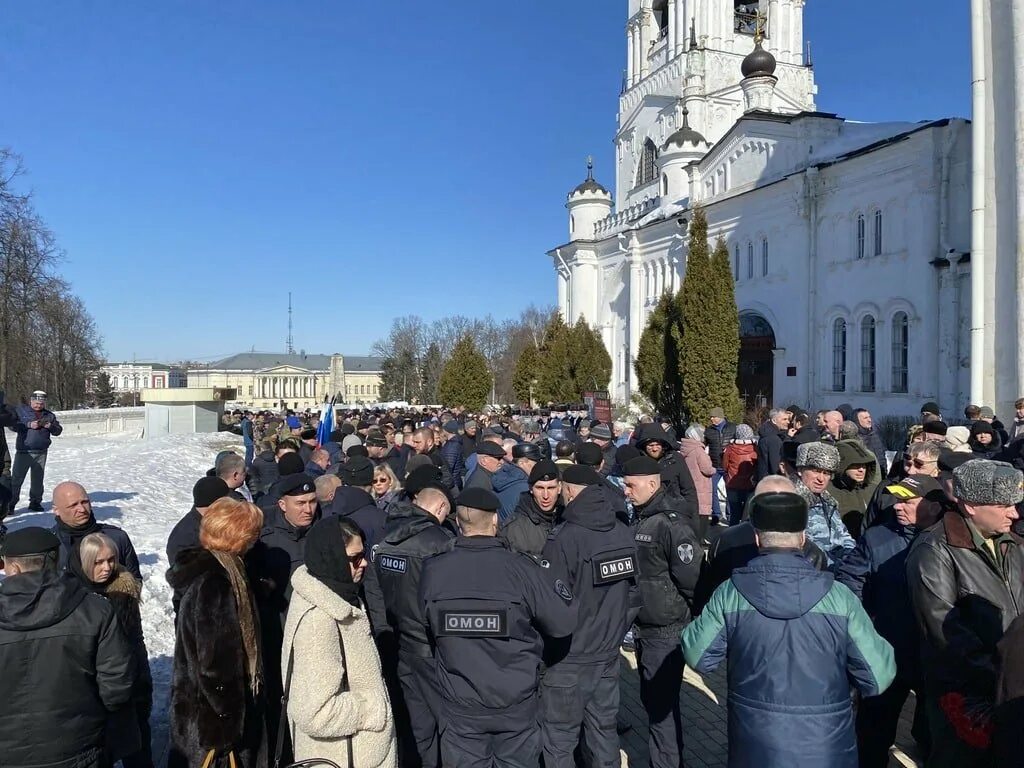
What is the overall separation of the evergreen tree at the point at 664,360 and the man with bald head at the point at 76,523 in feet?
68.8

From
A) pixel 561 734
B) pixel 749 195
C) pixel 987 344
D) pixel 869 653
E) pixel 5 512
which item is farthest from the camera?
pixel 749 195

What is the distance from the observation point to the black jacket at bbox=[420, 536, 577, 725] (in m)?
3.21

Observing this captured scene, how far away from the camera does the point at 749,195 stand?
87.4ft

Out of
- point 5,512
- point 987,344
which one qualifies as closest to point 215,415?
point 5,512

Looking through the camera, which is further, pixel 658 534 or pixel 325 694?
pixel 658 534

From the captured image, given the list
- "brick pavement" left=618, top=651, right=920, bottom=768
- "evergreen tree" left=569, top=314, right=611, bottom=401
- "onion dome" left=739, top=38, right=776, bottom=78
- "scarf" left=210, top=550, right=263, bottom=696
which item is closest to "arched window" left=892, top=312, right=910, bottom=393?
"onion dome" left=739, top=38, right=776, bottom=78

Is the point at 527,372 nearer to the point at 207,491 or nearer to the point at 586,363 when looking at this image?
the point at 586,363

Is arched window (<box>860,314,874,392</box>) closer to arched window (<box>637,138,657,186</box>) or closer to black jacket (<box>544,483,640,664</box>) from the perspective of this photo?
arched window (<box>637,138,657,186</box>)

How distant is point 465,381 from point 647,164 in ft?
54.2

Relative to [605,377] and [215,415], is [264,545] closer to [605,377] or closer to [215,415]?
[215,415]

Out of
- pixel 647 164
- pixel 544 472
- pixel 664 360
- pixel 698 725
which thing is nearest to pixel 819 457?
pixel 544 472

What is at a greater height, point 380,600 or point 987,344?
point 987,344

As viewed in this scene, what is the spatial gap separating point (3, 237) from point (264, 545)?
106 ft

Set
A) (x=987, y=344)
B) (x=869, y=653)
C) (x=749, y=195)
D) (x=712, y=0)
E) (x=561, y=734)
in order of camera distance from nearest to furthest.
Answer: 1. (x=869, y=653)
2. (x=561, y=734)
3. (x=987, y=344)
4. (x=749, y=195)
5. (x=712, y=0)
